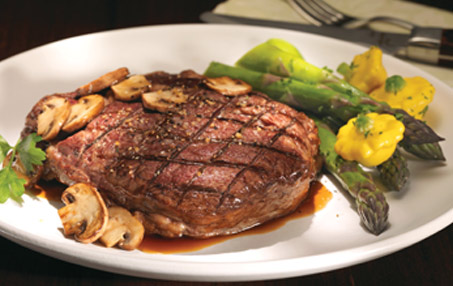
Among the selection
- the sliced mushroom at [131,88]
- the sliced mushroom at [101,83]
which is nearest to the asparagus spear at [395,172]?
the sliced mushroom at [131,88]

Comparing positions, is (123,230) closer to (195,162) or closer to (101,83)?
(195,162)

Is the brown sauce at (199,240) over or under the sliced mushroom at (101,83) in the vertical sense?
under

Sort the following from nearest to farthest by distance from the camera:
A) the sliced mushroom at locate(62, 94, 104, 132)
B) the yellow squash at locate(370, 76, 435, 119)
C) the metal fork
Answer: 1. the sliced mushroom at locate(62, 94, 104, 132)
2. the yellow squash at locate(370, 76, 435, 119)
3. the metal fork

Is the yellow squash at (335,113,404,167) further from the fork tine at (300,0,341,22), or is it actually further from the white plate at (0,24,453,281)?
the fork tine at (300,0,341,22)

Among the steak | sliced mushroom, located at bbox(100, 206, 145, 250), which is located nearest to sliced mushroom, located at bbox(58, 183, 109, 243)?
sliced mushroom, located at bbox(100, 206, 145, 250)

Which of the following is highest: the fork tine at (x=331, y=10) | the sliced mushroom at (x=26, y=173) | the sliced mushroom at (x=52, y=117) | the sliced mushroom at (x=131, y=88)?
the sliced mushroom at (x=131, y=88)

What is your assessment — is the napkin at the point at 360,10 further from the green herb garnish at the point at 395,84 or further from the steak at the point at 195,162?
the steak at the point at 195,162

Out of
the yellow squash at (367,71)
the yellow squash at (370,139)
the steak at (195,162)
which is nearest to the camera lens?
the steak at (195,162)
